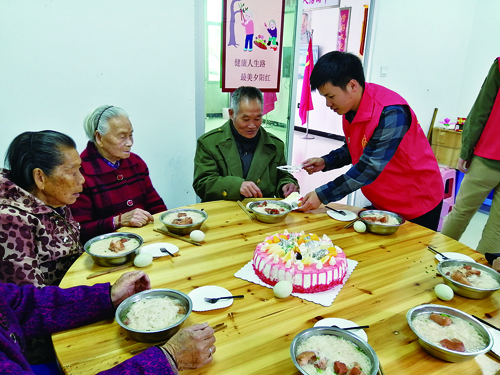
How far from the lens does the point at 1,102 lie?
2.35m

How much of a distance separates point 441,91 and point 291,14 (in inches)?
105

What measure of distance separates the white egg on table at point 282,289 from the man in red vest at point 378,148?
830mm

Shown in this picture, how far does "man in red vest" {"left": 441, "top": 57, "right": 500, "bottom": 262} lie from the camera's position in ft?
8.91

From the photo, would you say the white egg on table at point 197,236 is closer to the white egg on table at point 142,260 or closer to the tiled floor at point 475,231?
the white egg on table at point 142,260

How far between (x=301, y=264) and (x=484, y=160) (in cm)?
229

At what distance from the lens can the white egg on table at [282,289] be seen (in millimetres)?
1291

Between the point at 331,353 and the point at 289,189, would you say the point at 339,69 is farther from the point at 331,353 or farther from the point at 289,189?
the point at 331,353

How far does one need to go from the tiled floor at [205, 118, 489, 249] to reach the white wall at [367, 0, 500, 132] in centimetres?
140

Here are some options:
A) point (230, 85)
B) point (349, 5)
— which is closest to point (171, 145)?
point (230, 85)

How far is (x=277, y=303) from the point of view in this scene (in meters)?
1.28

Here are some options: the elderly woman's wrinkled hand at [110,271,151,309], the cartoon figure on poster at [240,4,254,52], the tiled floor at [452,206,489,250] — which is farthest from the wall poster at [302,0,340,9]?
the elderly woman's wrinkled hand at [110,271,151,309]

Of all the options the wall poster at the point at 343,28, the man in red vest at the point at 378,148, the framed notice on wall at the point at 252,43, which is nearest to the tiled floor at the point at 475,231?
the man in red vest at the point at 378,148

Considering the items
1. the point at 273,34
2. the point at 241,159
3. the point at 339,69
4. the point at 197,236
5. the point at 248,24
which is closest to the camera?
the point at 197,236

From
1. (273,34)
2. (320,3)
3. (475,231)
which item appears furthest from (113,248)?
(320,3)
